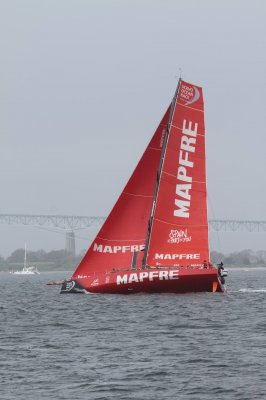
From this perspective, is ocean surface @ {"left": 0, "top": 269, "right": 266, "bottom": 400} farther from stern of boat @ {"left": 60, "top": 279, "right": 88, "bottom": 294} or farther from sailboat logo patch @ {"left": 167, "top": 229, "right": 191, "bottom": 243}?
stern of boat @ {"left": 60, "top": 279, "right": 88, "bottom": 294}

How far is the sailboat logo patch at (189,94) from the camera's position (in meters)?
45.5

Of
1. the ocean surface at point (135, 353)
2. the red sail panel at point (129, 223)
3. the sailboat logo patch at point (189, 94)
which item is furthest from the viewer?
the sailboat logo patch at point (189, 94)

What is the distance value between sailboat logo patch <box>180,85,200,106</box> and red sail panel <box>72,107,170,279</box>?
133cm

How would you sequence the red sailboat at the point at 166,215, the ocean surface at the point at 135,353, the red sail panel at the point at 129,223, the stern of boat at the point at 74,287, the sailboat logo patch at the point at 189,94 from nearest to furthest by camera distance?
the ocean surface at the point at 135,353 < the red sailboat at the point at 166,215 < the red sail panel at the point at 129,223 < the sailboat logo patch at the point at 189,94 < the stern of boat at the point at 74,287

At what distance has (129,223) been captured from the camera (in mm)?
45719

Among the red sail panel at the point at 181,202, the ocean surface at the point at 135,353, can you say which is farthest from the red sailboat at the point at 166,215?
the ocean surface at the point at 135,353

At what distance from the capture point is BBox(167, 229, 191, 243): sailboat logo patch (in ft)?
147

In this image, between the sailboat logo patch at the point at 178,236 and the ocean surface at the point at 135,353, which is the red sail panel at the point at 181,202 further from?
the ocean surface at the point at 135,353

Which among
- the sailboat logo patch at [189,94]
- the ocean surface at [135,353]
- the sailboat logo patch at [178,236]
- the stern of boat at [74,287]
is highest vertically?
the sailboat logo patch at [189,94]

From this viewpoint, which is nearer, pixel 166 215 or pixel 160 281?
pixel 160 281

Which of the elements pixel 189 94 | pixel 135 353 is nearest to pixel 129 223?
pixel 189 94

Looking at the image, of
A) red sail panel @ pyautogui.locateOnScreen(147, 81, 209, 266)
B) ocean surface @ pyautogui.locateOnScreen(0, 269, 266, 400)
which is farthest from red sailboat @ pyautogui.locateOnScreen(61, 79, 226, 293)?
ocean surface @ pyautogui.locateOnScreen(0, 269, 266, 400)

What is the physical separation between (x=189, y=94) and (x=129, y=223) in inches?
278

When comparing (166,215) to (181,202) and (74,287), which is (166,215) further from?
(74,287)
